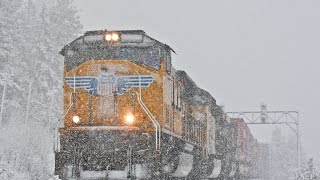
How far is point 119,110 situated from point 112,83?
73cm

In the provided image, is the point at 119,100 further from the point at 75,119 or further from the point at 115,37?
the point at 115,37

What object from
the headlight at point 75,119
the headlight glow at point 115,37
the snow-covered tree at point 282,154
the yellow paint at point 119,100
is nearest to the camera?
the headlight at point 75,119

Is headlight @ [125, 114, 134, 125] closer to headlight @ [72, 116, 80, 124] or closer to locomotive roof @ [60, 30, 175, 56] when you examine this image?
headlight @ [72, 116, 80, 124]

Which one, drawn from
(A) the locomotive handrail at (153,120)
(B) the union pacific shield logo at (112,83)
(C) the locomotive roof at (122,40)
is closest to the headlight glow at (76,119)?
(B) the union pacific shield logo at (112,83)

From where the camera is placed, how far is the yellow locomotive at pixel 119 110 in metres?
12.3

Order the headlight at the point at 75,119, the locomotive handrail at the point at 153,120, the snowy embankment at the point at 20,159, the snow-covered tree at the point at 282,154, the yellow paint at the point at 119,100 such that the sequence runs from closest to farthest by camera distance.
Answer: the locomotive handrail at the point at 153,120 → the headlight at the point at 75,119 → the yellow paint at the point at 119,100 → the snowy embankment at the point at 20,159 → the snow-covered tree at the point at 282,154

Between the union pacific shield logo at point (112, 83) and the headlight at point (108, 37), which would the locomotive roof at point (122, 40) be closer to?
the headlight at point (108, 37)

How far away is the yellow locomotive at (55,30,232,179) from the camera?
1227 cm

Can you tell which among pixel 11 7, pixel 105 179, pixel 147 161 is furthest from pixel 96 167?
pixel 11 7

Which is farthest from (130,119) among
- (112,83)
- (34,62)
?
(34,62)

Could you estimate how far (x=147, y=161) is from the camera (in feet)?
40.0

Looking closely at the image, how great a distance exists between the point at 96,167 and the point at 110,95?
1.97 meters

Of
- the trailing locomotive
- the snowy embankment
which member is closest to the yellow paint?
the trailing locomotive

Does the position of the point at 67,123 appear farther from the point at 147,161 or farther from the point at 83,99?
the point at 147,161
